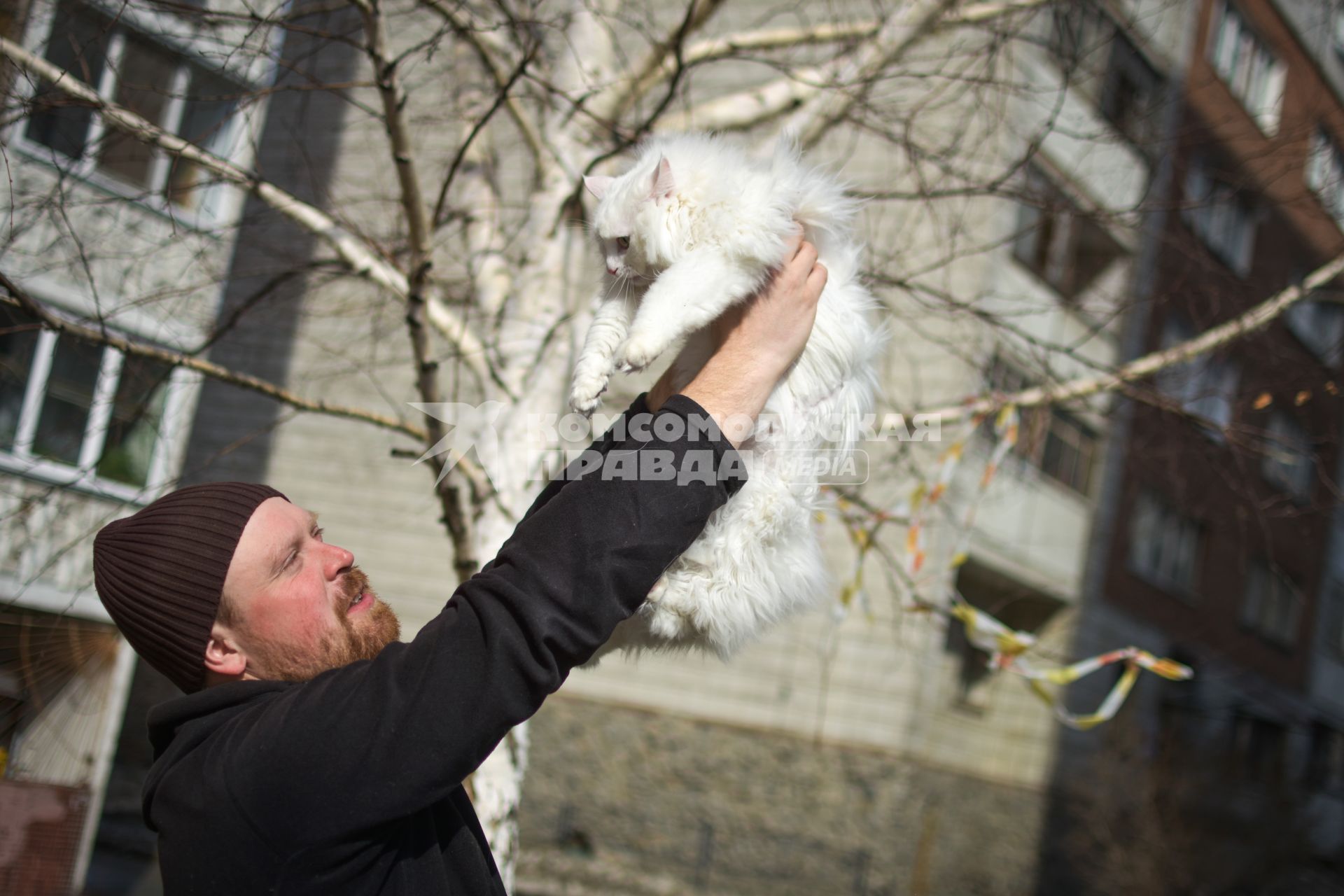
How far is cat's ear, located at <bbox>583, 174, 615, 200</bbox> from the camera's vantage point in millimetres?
2141

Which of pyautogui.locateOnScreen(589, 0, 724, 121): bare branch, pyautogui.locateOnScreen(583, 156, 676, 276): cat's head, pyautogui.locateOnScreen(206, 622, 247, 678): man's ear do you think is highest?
pyautogui.locateOnScreen(589, 0, 724, 121): bare branch

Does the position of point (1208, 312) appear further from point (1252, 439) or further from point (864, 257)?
point (864, 257)

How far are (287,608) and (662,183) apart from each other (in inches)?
38.8

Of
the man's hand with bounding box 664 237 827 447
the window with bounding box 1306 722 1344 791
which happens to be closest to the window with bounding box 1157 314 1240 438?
the man's hand with bounding box 664 237 827 447

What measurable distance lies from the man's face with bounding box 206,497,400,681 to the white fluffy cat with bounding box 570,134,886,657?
0.43 m

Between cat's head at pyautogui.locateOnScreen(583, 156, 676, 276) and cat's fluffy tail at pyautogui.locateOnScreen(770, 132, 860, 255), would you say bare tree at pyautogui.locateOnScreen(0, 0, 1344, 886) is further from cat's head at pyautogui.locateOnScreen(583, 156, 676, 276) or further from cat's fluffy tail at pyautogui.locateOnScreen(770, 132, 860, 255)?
cat's fluffy tail at pyautogui.locateOnScreen(770, 132, 860, 255)

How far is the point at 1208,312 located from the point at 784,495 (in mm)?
3615

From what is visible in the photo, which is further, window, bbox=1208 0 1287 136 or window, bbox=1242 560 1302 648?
window, bbox=1242 560 1302 648

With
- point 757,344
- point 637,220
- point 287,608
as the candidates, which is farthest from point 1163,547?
point 287,608

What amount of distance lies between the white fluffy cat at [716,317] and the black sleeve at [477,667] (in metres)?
0.28

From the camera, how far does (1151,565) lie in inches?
613

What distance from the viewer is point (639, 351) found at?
5.71 ft

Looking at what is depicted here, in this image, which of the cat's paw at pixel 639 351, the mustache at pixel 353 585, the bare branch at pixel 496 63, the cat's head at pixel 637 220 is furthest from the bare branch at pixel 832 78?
the mustache at pixel 353 585
